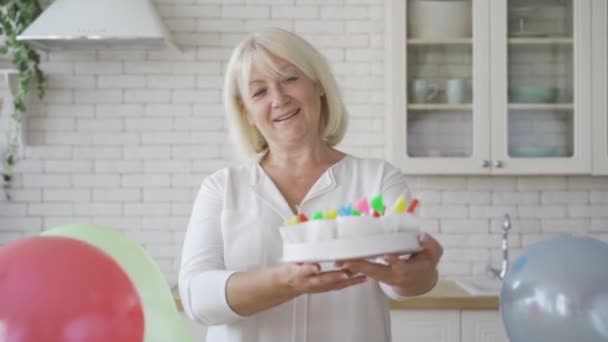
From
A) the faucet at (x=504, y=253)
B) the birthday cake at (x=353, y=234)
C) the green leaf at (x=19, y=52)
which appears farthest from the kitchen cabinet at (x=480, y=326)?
the green leaf at (x=19, y=52)

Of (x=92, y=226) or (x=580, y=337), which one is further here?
(x=92, y=226)

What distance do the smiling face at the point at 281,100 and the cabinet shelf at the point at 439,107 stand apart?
131 centimetres

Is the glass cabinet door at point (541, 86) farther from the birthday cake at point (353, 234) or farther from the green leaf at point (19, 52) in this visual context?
the green leaf at point (19, 52)

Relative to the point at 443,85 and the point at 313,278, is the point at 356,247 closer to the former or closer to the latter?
the point at 313,278

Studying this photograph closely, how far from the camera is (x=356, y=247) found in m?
1.02

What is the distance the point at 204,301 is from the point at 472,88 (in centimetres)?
175

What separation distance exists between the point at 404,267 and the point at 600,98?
75.2 inches

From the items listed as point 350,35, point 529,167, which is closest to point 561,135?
point 529,167

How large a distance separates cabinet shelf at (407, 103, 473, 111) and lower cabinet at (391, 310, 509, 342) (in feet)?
2.72

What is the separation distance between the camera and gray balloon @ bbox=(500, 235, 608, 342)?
1181mm

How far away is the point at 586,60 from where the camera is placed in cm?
263

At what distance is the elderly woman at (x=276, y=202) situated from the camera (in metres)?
1.32

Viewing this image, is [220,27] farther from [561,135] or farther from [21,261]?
[21,261]

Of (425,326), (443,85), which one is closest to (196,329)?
(425,326)
